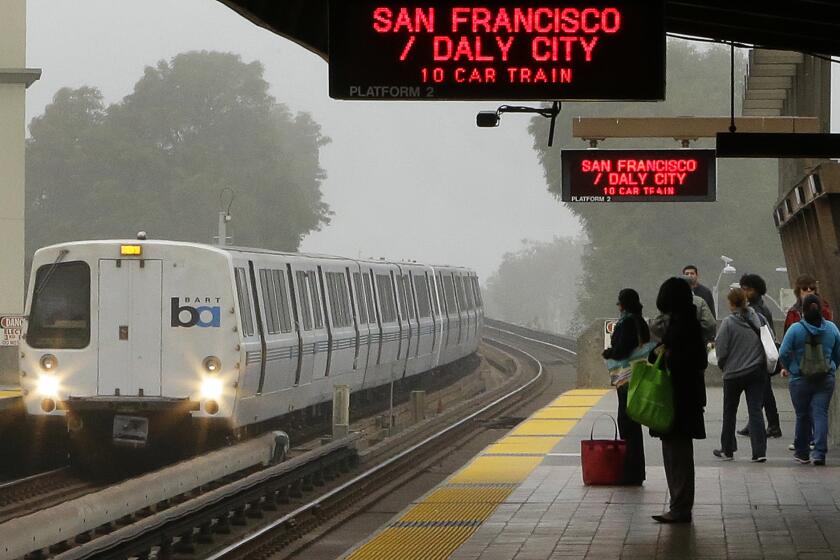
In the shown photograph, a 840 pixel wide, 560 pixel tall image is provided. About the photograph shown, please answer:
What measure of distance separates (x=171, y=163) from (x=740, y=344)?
79.1 m

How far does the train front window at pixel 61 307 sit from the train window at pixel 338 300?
588 centimetres

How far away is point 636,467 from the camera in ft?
44.3

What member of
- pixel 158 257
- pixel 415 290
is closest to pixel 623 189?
pixel 158 257

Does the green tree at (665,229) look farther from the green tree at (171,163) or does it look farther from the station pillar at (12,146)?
the station pillar at (12,146)

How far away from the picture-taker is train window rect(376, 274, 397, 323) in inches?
1123

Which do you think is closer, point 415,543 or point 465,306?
point 415,543

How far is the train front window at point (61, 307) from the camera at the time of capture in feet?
60.5

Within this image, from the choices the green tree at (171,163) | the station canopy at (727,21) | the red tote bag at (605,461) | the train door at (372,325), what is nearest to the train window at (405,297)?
the train door at (372,325)

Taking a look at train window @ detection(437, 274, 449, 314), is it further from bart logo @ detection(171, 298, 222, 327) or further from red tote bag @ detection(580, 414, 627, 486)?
red tote bag @ detection(580, 414, 627, 486)

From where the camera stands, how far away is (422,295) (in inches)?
1319

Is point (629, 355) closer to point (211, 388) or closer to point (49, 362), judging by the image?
point (211, 388)

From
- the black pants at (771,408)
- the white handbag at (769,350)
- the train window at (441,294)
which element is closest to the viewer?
the white handbag at (769,350)

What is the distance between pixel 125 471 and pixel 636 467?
26.4 feet

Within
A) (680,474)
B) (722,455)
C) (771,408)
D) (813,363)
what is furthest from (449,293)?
(680,474)
